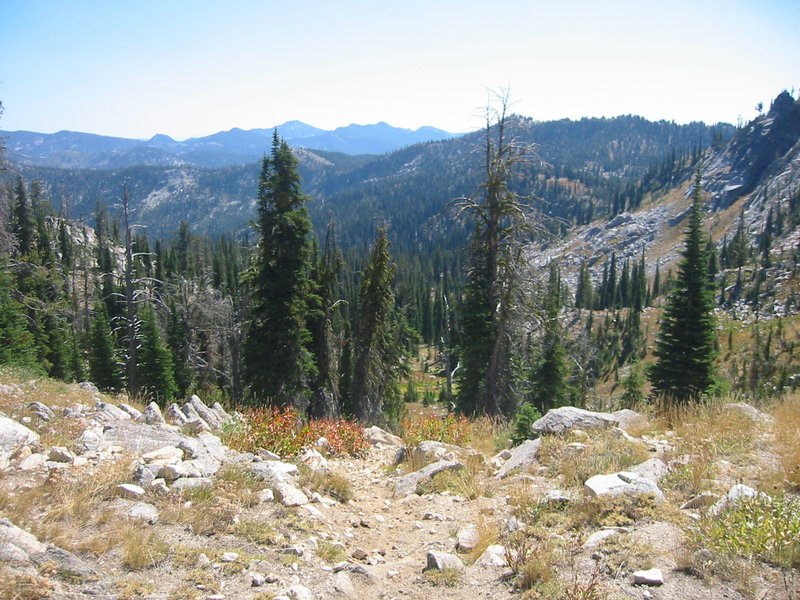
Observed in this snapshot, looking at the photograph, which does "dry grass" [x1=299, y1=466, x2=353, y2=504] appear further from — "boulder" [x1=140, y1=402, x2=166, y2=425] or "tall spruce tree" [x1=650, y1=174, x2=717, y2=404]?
"tall spruce tree" [x1=650, y1=174, x2=717, y2=404]

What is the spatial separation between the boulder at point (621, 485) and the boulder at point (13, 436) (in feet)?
22.9

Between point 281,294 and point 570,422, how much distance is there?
13.0 metres

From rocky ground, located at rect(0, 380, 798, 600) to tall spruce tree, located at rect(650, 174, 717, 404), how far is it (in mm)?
14689

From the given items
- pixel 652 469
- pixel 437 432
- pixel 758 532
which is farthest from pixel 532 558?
pixel 437 432

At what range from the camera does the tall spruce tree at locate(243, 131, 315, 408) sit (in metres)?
18.7

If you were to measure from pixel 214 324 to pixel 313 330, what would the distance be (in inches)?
552

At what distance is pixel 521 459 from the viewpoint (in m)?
7.91

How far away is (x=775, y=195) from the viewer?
456 ft

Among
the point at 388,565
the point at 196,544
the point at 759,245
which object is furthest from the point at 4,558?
the point at 759,245

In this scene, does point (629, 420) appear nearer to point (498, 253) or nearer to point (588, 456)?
point (588, 456)

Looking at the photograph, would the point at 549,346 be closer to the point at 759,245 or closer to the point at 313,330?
the point at 313,330

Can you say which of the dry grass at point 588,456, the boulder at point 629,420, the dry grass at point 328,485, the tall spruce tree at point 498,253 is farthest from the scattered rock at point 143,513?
the tall spruce tree at point 498,253

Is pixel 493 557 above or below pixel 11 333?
above

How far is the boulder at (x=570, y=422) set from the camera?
8789 mm
